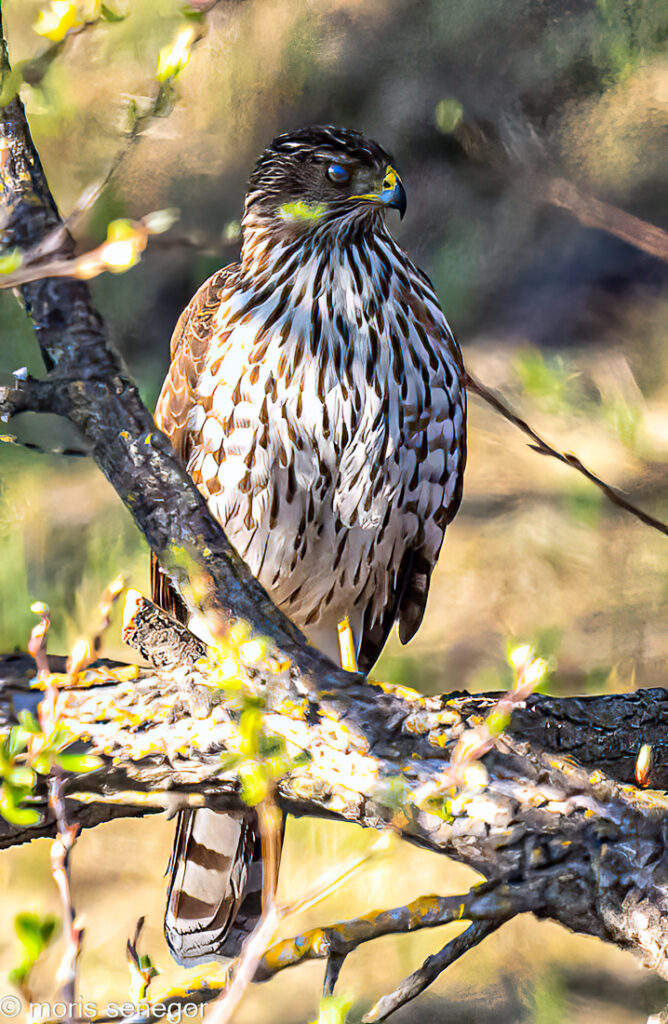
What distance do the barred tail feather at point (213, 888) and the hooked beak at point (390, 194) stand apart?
0.80 metres

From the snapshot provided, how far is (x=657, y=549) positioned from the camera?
140 centimetres

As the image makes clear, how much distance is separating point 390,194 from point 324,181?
0.10m

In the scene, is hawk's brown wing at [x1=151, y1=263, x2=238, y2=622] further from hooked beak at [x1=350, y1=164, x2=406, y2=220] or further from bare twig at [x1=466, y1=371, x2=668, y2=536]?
bare twig at [x1=466, y1=371, x2=668, y2=536]

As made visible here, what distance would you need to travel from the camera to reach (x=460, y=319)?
1453mm

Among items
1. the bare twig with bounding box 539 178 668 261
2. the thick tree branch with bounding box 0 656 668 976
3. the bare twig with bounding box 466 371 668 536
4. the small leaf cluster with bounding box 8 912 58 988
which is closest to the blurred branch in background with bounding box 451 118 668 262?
the bare twig with bounding box 539 178 668 261

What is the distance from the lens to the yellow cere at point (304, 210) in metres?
1.13

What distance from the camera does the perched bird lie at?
1101 mm

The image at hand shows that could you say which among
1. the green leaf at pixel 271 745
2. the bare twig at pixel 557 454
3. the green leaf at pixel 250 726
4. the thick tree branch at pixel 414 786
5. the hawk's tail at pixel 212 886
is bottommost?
the hawk's tail at pixel 212 886

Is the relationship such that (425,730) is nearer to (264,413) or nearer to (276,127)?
(264,413)

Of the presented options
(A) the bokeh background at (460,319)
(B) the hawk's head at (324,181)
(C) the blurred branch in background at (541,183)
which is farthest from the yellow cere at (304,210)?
(C) the blurred branch in background at (541,183)

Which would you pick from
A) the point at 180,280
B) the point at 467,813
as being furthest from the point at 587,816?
the point at 180,280

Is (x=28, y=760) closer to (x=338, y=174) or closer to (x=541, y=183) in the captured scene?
(x=338, y=174)

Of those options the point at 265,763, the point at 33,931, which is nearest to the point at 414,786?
the point at 265,763

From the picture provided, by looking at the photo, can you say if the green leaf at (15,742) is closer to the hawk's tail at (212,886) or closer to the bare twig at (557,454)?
the hawk's tail at (212,886)
